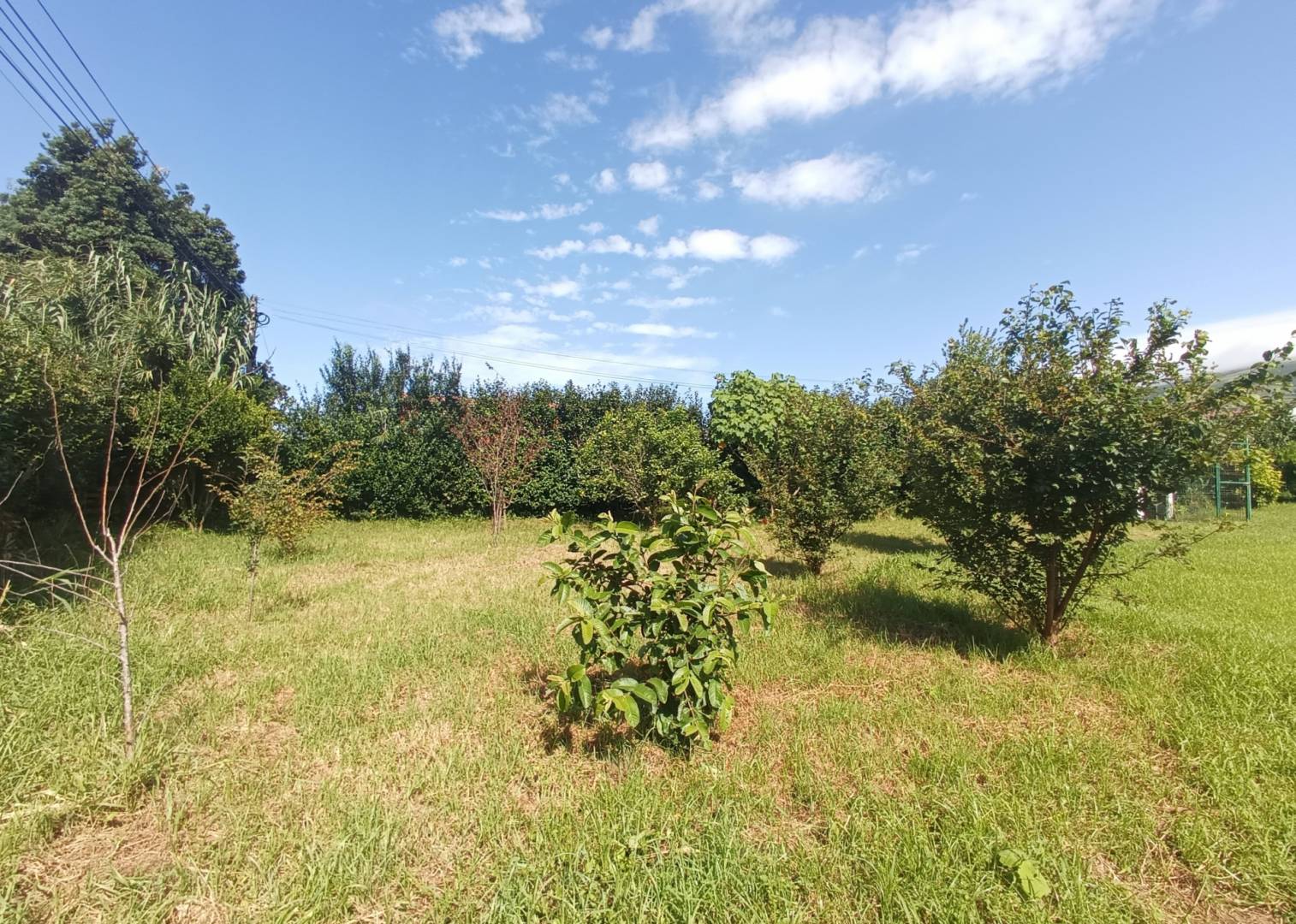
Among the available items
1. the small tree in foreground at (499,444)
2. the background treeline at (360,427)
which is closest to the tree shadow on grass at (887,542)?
the background treeline at (360,427)

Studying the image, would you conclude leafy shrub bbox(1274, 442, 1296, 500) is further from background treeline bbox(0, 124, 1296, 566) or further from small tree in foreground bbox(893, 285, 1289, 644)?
small tree in foreground bbox(893, 285, 1289, 644)

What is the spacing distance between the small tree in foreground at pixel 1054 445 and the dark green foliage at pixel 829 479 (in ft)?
6.65

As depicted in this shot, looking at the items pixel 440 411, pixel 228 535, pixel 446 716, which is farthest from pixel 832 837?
pixel 440 411

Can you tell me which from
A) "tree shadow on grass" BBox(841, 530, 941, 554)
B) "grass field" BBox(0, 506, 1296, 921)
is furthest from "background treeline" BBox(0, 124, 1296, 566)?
"grass field" BBox(0, 506, 1296, 921)

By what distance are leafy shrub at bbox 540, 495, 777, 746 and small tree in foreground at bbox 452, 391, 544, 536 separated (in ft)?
24.0

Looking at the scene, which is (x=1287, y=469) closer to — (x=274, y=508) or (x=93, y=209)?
(x=274, y=508)

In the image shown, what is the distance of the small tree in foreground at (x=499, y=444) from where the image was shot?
9789 mm

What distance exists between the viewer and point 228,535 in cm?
856

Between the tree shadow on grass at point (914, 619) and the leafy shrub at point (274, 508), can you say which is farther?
the leafy shrub at point (274, 508)

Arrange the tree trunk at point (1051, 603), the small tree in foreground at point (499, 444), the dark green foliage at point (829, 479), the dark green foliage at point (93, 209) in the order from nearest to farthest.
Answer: the tree trunk at point (1051, 603)
the dark green foliage at point (829, 479)
the small tree in foreground at point (499, 444)
the dark green foliage at point (93, 209)

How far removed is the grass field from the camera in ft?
6.07

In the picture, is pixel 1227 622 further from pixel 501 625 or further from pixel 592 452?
pixel 592 452

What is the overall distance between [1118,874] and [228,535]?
10.7 m

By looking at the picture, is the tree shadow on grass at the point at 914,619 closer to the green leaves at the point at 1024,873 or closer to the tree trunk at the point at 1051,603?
the tree trunk at the point at 1051,603
